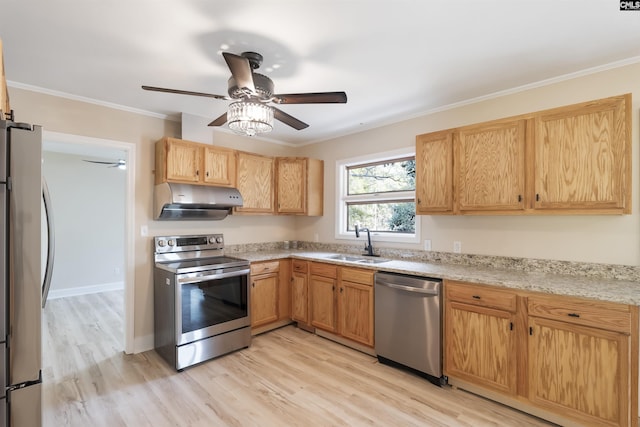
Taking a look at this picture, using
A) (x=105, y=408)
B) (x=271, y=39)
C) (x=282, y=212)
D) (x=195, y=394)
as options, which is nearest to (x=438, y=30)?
(x=271, y=39)

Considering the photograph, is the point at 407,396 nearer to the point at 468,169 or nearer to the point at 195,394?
the point at 195,394

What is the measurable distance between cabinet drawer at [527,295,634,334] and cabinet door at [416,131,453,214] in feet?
3.39

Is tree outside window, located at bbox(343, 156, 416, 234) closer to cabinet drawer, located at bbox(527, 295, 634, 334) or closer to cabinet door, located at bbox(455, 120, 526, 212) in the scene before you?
cabinet door, located at bbox(455, 120, 526, 212)

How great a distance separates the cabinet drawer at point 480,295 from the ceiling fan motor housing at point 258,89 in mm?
2036

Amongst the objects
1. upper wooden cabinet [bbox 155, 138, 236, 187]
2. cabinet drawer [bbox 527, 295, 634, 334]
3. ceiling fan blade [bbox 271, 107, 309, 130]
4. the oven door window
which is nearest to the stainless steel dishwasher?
cabinet drawer [bbox 527, 295, 634, 334]

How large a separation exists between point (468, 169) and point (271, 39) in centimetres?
194

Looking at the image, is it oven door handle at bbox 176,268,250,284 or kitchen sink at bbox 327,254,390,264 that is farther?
kitchen sink at bbox 327,254,390,264

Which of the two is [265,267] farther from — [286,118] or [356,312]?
[286,118]

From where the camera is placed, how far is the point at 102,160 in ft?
18.6

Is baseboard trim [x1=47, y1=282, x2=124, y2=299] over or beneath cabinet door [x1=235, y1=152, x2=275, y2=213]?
beneath

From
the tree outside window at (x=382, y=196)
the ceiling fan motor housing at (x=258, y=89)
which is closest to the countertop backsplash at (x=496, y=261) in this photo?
the tree outside window at (x=382, y=196)

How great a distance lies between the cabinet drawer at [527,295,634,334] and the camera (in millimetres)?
1823

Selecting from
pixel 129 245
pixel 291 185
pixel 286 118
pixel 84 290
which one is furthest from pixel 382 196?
pixel 84 290

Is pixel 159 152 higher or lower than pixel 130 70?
lower
